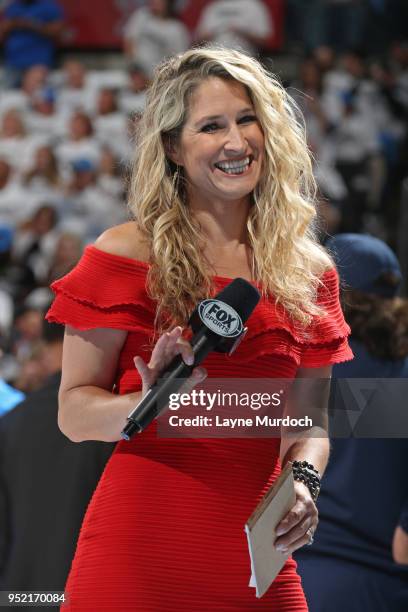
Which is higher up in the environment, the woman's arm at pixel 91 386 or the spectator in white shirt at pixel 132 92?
the woman's arm at pixel 91 386

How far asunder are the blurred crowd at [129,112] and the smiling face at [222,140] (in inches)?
215

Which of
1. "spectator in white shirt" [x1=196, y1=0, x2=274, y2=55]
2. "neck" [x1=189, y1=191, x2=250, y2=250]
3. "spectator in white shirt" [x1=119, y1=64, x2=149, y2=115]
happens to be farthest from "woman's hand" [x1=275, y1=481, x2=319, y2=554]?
"spectator in white shirt" [x1=196, y1=0, x2=274, y2=55]

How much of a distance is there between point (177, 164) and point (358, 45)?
7.97 meters

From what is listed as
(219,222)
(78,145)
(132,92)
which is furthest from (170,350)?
(132,92)

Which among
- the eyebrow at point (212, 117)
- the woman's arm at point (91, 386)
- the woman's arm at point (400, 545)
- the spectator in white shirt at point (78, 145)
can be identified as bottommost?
the spectator in white shirt at point (78, 145)

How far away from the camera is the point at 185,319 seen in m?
1.89

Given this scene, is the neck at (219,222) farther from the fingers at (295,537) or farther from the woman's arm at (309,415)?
the fingers at (295,537)

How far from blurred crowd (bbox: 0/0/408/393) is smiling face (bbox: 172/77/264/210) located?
5449mm

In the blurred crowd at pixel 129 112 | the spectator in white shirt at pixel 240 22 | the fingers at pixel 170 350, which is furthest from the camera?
the spectator in white shirt at pixel 240 22

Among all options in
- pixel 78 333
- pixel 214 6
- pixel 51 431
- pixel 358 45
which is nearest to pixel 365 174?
pixel 358 45

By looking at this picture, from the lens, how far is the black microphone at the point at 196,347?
157 centimetres

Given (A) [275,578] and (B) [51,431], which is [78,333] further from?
(B) [51,431]

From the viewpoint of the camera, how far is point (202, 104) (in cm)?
Result: 202

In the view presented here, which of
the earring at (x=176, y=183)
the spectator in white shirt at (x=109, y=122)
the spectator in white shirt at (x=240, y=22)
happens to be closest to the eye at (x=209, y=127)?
the earring at (x=176, y=183)
